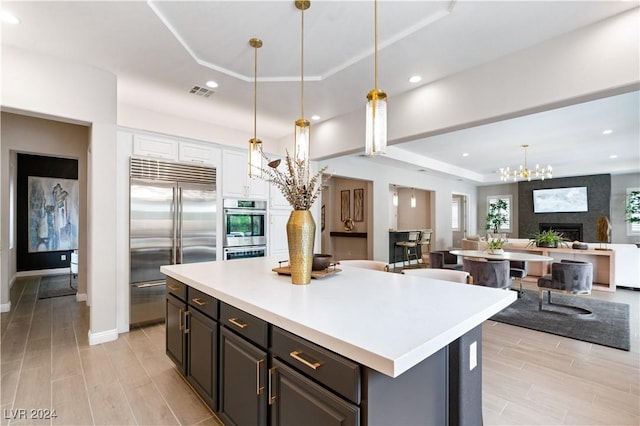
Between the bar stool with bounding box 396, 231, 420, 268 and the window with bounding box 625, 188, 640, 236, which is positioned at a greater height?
the window with bounding box 625, 188, 640, 236

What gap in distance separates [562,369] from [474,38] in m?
2.95

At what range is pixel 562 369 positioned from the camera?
267cm

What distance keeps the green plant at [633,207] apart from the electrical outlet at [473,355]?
984 centimetres

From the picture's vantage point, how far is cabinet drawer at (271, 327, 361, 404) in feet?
3.39

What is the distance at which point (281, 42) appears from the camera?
274cm

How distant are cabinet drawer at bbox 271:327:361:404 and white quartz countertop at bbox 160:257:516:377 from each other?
0.05 metres

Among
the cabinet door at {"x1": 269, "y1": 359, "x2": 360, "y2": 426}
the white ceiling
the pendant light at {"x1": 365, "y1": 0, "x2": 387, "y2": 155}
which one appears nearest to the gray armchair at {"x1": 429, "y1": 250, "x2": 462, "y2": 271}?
the white ceiling

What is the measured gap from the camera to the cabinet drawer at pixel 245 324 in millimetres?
1447

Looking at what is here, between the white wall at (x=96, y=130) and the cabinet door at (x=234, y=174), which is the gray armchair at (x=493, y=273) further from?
→ the white wall at (x=96, y=130)

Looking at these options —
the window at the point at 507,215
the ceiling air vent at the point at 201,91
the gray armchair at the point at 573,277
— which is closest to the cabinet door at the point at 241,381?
the ceiling air vent at the point at 201,91

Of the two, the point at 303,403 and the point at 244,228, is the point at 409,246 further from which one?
the point at 303,403

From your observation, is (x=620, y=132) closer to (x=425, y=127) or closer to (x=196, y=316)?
(x=425, y=127)

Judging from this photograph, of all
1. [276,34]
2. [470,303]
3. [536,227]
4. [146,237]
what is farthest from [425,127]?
[536,227]

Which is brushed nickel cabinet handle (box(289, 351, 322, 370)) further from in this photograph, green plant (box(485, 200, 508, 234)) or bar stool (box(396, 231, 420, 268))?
green plant (box(485, 200, 508, 234))
